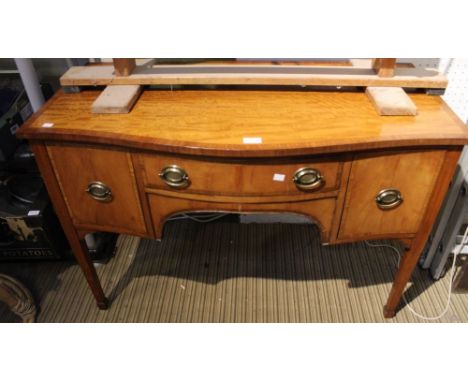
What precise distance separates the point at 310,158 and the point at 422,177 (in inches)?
13.4

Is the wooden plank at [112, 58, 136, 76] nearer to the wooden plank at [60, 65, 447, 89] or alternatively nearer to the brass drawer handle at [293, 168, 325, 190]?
the wooden plank at [60, 65, 447, 89]

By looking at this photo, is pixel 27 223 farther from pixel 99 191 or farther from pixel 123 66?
pixel 123 66

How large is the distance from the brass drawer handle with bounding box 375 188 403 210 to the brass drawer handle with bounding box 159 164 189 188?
553 mm

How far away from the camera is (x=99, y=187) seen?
1.14 meters

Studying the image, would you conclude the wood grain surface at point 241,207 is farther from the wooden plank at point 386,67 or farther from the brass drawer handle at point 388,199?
the wooden plank at point 386,67

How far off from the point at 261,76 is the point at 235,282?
2.97 feet

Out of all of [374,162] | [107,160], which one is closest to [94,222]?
[107,160]

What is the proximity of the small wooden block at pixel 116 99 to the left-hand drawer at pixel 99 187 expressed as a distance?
5.0 inches

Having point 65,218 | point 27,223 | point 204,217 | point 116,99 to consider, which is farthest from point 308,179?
point 27,223

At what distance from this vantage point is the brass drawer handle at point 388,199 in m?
1.11

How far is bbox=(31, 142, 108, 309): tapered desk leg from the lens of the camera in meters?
1.11

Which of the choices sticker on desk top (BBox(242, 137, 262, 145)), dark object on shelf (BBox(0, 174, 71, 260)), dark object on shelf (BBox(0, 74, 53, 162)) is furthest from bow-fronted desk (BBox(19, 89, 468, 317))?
dark object on shelf (BBox(0, 74, 53, 162))

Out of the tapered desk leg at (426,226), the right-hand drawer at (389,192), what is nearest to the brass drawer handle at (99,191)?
the right-hand drawer at (389,192)

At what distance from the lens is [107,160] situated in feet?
3.54
